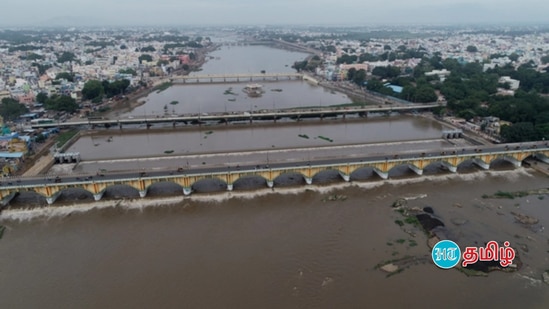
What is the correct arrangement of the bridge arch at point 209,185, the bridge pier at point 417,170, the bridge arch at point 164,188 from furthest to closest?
1. the bridge pier at point 417,170
2. the bridge arch at point 209,185
3. the bridge arch at point 164,188

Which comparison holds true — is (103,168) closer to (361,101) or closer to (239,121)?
(239,121)

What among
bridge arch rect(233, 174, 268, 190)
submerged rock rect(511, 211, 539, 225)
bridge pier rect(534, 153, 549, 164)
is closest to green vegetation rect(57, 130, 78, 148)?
bridge arch rect(233, 174, 268, 190)

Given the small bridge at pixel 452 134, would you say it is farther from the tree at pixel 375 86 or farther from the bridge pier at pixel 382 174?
the tree at pixel 375 86

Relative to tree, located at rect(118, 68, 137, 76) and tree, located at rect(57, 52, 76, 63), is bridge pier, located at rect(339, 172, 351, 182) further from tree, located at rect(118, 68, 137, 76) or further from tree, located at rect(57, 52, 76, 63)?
tree, located at rect(57, 52, 76, 63)

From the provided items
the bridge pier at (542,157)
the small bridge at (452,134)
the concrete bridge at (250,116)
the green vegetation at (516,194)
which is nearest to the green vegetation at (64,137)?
the concrete bridge at (250,116)

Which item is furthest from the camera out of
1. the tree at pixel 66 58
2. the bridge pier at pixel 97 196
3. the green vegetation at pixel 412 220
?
the tree at pixel 66 58

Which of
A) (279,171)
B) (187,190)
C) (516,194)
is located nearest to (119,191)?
(187,190)
